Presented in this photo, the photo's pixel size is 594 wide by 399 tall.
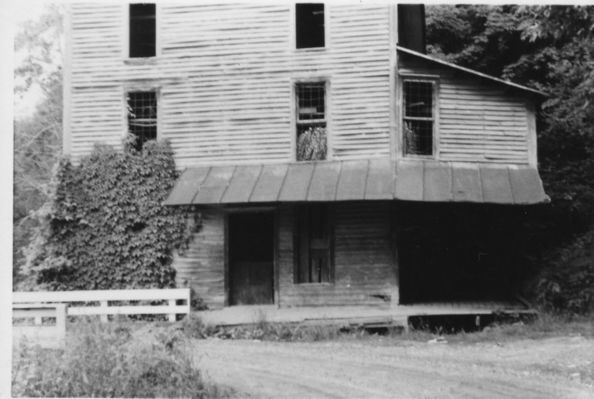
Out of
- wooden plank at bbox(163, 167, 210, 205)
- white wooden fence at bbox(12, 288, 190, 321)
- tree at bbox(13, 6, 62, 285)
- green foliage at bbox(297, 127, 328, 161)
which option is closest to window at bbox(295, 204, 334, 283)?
green foliage at bbox(297, 127, 328, 161)

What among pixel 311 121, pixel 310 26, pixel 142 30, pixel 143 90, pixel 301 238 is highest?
pixel 142 30

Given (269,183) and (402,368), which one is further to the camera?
(269,183)

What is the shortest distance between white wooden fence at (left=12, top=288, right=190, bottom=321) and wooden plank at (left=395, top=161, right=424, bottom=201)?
15.0 feet

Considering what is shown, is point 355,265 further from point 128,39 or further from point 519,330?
point 128,39

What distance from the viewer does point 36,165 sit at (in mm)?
16562

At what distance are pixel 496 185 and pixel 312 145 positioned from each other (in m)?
3.92

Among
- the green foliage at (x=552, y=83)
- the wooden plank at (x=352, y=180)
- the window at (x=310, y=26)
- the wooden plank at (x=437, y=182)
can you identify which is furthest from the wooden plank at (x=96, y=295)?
the green foliage at (x=552, y=83)

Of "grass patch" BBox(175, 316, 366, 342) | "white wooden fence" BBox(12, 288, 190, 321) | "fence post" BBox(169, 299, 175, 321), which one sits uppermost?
"white wooden fence" BBox(12, 288, 190, 321)

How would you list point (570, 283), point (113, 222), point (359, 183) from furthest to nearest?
point (113, 222) → point (570, 283) → point (359, 183)

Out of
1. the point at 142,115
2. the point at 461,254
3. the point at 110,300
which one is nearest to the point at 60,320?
the point at 110,300

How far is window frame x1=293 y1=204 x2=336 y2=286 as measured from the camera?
14539 mm

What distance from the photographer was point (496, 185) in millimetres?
13680

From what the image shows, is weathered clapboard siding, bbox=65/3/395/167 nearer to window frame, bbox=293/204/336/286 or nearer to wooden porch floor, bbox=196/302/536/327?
window frame, bbox=293/204/336/286

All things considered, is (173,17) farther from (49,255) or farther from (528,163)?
(528,163)
